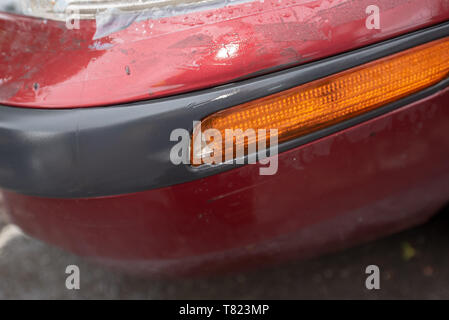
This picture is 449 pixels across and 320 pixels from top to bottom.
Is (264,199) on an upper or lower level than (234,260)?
upper

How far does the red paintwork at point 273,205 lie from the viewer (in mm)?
1337

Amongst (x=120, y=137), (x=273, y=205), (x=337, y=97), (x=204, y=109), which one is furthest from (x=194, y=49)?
(x=273, y=205)

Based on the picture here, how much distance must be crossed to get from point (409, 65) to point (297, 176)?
1.56ft

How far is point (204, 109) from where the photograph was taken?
120cm

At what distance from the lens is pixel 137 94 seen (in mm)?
1219

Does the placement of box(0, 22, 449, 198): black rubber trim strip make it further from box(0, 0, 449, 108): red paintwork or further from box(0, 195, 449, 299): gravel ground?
box(0, 195, 449, 299): gravel ground

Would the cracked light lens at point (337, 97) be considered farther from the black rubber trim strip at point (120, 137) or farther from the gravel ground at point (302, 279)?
the gravel ground at point (302, 279)

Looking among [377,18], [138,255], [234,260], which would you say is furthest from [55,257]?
[377,18]

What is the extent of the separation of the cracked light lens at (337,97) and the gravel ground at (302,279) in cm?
87

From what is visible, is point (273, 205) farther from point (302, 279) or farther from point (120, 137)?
point (302, 279)

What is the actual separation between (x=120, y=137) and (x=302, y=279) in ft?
4.14

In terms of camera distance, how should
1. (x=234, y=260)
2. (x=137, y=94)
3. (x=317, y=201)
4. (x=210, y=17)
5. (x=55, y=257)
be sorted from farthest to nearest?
(x=55, y=257)
(x=234, y=260)
(x=317, y=201)
(x=210, y=17)
(x=137, y=94)

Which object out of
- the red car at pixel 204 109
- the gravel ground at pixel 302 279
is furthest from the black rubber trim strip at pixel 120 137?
the gravel ground at pixel 302 279

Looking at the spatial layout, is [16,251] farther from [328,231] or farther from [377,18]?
[377,18]
